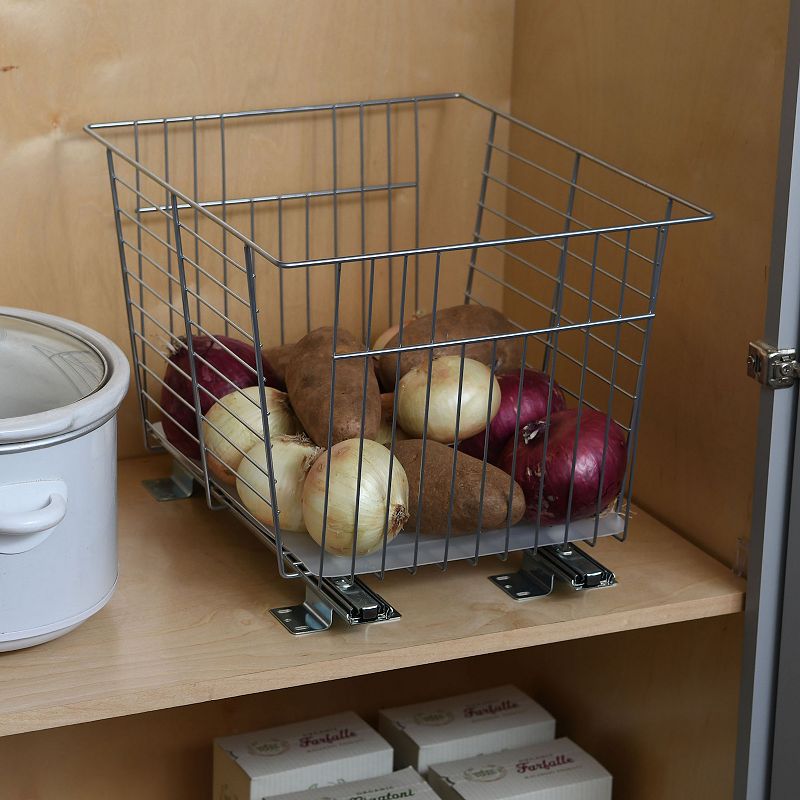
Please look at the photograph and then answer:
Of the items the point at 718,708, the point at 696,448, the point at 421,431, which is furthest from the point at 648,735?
the point at 421,431

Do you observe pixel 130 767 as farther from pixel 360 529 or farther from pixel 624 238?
pixel 624 238

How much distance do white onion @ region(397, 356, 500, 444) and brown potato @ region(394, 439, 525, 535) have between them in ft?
0.05

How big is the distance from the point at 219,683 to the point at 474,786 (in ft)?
1.14

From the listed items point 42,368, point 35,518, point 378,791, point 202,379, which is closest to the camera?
point 35,518

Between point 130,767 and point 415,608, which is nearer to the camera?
point 415,608

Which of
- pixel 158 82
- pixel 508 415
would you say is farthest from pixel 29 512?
pixel 158 82

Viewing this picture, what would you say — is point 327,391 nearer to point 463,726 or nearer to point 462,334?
point 462,334

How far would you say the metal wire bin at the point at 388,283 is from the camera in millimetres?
844

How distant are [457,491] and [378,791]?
0.34m

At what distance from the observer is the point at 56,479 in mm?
729

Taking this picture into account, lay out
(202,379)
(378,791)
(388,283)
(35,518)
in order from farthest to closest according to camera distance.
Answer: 1. (388,283)
2. (378,791)
3. (202,379)
4. (35,518)

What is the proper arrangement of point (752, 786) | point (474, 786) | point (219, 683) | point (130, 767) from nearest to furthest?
point (219, 683), point (752, 786), point (474, 786), point (130, 767)

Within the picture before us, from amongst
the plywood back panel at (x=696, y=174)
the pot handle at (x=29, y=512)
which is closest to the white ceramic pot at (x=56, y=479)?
the pot handle at (x=29, y=512)

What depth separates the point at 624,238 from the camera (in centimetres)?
97
